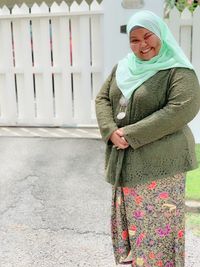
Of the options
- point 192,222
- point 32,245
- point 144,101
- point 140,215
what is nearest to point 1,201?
point 32,245

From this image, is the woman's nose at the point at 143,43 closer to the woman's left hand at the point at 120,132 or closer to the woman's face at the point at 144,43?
the woman's face at the point at 144,43

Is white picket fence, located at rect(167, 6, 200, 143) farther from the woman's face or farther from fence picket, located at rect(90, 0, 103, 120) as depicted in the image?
the woman's face

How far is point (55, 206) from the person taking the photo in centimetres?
426

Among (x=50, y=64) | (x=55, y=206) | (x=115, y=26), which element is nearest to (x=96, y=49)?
(x=115, y=26)

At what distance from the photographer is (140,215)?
105 inches

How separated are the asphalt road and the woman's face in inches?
62.7

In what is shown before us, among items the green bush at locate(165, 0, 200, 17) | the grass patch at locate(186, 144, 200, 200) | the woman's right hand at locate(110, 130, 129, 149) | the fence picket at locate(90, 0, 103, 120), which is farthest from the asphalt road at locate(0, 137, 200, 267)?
the green bush at locate(165, 0, 200, 17)

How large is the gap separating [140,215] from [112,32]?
3.78 metres

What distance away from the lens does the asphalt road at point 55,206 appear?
345 centimetres

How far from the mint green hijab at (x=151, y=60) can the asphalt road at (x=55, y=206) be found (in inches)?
56.3

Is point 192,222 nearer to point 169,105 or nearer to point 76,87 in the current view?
point 169,105

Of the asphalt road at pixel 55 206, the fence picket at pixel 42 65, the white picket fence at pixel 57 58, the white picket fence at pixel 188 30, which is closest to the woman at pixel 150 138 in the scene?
the asphalt road at pixel 55 206

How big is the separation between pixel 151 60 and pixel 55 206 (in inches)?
86.3

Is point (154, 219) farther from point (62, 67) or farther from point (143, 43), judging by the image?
point (62, 67)
